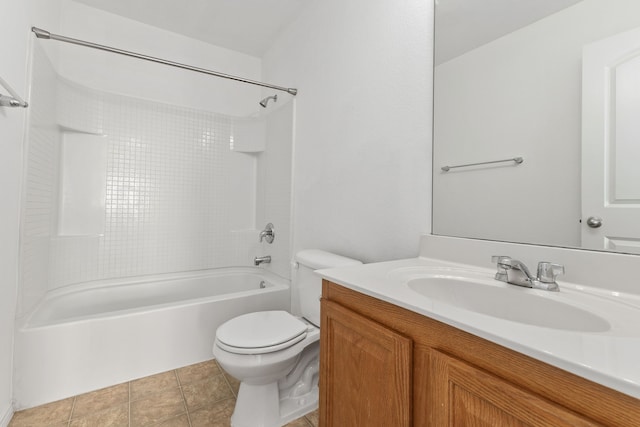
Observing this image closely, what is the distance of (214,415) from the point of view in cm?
130

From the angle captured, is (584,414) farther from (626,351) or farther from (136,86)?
(136,86)

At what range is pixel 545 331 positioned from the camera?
50 centimetres

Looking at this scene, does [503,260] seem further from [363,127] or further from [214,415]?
[214,415]

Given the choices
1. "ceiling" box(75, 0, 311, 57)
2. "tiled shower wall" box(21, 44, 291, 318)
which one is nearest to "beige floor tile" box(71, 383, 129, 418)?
"tiled shower wall" box(21, 44, 291, 318)

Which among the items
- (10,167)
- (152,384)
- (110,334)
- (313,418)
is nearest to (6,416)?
(110,334)

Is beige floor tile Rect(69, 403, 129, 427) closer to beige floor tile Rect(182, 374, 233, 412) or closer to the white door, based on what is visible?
beige floor tile Rect(182, 374, 233, 412)

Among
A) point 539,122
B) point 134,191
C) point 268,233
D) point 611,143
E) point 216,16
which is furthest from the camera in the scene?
point 268,233

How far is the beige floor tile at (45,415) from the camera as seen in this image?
123 cm

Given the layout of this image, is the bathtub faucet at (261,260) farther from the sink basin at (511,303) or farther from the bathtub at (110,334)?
the sink basin at (511,303)

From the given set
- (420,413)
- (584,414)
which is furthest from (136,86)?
(584,414)

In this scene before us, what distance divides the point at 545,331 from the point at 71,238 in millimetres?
2608

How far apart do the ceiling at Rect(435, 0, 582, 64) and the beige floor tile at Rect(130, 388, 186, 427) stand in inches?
77.2

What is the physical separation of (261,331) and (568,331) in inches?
42.9

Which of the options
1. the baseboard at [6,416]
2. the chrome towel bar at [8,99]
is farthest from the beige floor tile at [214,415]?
the chrome towel bar at [8,99]
